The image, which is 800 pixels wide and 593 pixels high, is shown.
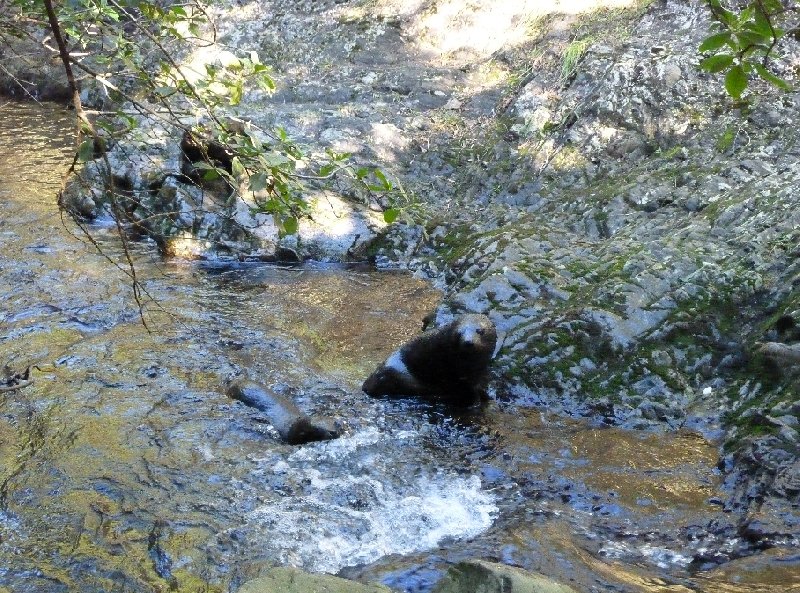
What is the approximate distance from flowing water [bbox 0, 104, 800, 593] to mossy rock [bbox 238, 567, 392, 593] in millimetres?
405

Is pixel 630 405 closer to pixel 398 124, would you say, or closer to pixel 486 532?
pixel 486 532

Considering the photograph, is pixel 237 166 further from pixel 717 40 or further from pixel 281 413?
pixel 281 413

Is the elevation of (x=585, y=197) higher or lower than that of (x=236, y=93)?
lower

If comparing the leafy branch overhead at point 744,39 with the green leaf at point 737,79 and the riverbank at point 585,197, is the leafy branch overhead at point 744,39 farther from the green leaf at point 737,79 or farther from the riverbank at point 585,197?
the riverbank at point 585,197

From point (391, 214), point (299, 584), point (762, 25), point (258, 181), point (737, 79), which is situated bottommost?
point (299, 584)

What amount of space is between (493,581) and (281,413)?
7.56 feet

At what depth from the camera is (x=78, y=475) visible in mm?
4223

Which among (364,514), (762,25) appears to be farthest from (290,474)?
(762,25)

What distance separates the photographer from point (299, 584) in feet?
9.93

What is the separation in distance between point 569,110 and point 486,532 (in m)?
5.60

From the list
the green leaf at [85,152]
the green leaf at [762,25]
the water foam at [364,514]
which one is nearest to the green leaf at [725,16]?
the green leaf at [762,25]

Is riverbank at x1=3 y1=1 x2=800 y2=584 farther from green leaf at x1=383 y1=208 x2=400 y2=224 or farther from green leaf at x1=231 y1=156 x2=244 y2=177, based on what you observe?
green leaf at x1=231 y1=156 x2=244 y2=177

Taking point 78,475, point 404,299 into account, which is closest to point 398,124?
point 404,299

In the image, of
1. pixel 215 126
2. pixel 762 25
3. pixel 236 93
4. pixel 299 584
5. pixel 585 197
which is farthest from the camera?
pixel 585 197
